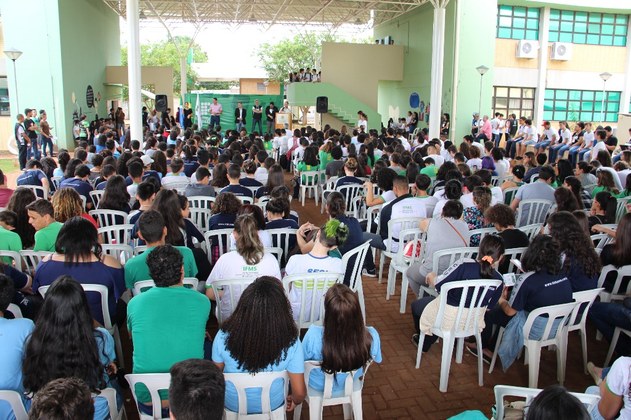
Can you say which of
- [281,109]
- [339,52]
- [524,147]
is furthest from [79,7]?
[524,147]

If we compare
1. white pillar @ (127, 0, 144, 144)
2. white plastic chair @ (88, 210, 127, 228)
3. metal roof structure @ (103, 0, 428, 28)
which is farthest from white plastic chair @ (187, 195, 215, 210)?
metal roof structure @ (103, 0, 428, 28)

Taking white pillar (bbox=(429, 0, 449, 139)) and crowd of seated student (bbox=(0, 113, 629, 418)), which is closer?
crowd of seated student (bbox=(0, 113, 629, 418))

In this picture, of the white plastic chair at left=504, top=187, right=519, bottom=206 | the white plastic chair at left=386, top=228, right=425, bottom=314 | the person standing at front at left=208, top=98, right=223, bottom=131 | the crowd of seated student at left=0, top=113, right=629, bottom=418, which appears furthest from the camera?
the person standing at front at left=208, top=98, right=223, bottom=131

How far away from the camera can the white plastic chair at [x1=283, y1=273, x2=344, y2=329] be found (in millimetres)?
3486

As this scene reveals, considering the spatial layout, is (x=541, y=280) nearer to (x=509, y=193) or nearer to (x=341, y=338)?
(x=341, y=338)

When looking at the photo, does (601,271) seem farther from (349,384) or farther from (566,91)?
(566,91)

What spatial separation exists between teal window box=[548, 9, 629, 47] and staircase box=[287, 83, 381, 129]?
8.34m

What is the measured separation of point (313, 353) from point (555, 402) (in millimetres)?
1242

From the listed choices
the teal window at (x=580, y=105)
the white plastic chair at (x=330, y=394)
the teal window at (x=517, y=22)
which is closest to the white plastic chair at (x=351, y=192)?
the white plastic chair at (x=330, y=394)

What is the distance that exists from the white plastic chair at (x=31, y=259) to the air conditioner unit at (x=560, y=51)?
2224 centimetres

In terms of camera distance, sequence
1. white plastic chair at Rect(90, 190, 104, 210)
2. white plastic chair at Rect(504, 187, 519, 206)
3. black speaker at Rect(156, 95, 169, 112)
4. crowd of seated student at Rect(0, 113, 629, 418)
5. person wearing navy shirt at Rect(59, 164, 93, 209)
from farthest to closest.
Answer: black speaker at Rect(156, 95, 169, 112)
white plastic chair at Rect(504, 187, 519, 206)
white plastic chair at Rect(90, 190, 104, 210)
person wearing navy shirt at Rect(59, 164, 93, 209)
crowd of seated student at Rect(0, 113, 629, 418)

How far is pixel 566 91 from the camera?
22469 mm

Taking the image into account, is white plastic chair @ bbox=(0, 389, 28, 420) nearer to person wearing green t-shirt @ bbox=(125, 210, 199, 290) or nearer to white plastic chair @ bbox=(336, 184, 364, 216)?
person wearing green t-shirt @ bbox=(125, 210, 199, 290)

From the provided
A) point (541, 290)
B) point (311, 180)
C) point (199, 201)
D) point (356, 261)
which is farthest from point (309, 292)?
point (311, 180)
